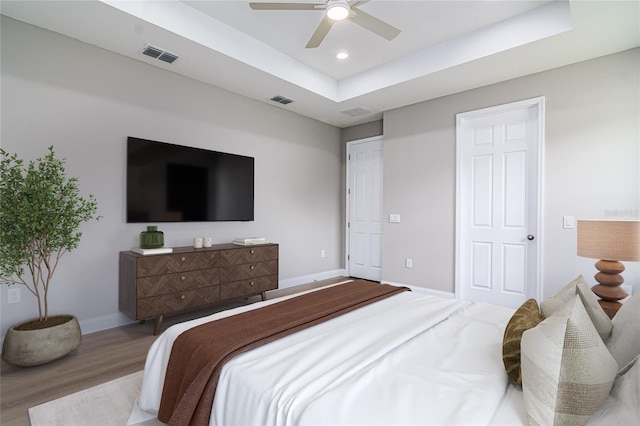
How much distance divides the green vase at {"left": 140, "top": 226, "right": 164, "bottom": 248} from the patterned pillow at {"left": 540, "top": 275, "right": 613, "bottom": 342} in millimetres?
3117

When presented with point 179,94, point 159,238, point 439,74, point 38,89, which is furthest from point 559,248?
point 38,89

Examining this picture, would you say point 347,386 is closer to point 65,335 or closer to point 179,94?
point 65,335

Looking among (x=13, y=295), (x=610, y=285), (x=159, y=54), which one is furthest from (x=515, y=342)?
(x=159, y=54)

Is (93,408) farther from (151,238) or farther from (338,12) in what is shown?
(338,12)

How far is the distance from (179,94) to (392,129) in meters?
2.84

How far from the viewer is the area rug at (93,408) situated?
172 centimetres

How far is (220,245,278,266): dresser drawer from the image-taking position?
346cm

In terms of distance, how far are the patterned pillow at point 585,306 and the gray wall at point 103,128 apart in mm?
3430

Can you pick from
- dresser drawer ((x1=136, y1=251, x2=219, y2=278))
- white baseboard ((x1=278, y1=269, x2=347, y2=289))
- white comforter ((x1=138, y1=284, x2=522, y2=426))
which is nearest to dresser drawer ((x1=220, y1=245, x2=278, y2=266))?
dresser drawer ((x1=136, y1=251, x2=219, y2=278))

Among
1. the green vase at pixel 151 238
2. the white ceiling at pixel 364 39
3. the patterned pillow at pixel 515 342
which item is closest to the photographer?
the patterned pillow at pixel 515 342

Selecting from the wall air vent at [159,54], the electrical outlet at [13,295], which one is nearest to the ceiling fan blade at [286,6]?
the wall air vent at [159,54]

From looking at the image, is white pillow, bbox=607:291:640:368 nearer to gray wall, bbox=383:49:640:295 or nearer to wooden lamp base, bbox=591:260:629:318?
wooden lamp base, bbox=591:260:629:318

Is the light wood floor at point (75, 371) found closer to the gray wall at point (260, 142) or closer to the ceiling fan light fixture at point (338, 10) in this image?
the gray wall at point (260, 142)

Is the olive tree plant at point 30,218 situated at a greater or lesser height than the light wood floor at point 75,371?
greater
